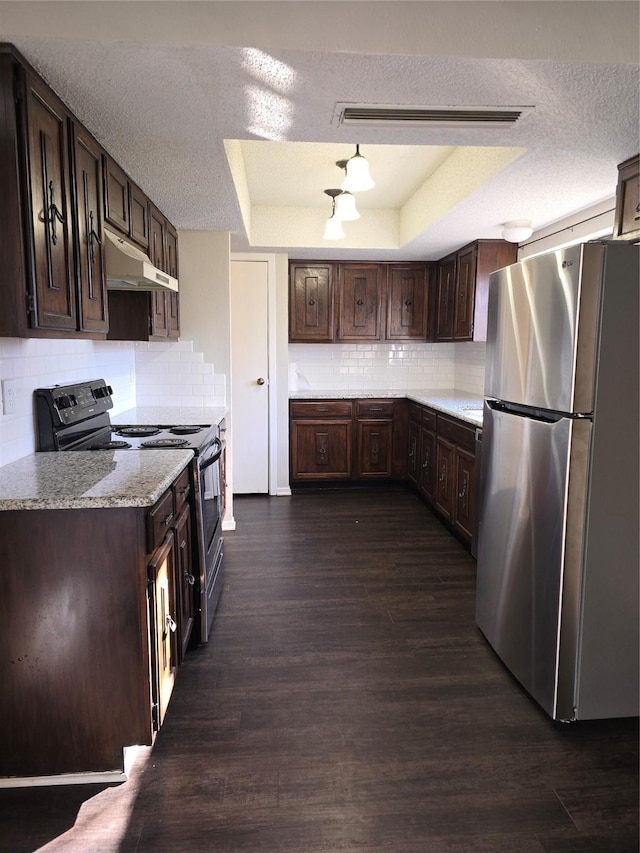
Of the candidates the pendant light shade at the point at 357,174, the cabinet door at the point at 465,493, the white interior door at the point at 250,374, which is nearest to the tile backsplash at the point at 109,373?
the white interior door at the point at 250,374

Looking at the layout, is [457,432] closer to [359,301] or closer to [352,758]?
[359,301]

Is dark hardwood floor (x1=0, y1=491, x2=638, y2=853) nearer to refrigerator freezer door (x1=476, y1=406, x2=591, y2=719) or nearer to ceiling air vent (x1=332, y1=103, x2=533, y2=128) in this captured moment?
refrigerator freezer door (x1=476, y1=406, x2=591, y2=719)

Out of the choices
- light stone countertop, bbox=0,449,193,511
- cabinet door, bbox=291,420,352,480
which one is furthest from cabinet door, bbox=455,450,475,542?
light stone countertop, bbox=0,449,193,511

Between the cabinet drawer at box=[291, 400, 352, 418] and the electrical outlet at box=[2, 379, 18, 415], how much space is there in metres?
2.90

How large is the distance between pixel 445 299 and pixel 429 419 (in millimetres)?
1156

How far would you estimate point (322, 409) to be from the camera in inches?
188

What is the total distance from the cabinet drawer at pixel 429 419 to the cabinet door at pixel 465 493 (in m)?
0.59

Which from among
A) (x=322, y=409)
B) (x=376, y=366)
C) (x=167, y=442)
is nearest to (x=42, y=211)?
(x=167, y=442)

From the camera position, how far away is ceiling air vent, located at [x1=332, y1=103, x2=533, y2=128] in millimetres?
1752

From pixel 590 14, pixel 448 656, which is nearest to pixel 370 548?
pixel 448 656

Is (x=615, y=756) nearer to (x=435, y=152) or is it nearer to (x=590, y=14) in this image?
(x=590, y=14)

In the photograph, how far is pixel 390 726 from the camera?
1870 mm

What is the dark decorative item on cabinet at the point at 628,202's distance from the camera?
2129mm

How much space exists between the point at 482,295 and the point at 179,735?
3459 millimetres
